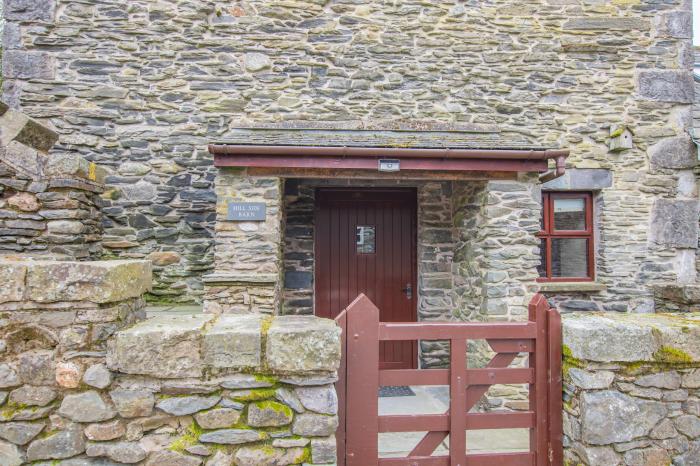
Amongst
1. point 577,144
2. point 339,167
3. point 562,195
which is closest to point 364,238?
point 339,167

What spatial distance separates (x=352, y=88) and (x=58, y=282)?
5.00 meters

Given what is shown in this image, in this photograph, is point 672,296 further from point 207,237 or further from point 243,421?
point 207,237

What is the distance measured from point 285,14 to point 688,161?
20.3 ft

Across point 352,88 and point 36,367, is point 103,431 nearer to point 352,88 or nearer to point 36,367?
→ point 36,367

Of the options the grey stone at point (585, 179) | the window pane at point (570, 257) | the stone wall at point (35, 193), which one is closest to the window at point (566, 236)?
the window pane at point (570, 257)

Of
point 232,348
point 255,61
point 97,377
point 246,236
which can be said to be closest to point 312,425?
point 232,348

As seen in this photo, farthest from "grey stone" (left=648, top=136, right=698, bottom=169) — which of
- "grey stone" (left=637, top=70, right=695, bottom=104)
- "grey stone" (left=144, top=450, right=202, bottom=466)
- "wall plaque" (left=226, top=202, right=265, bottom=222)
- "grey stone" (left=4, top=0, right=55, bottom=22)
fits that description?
"grey stone" (left=4, top=0, right=55, bottom=22)

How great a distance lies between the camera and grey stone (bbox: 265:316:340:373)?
Result: 6.64 ft

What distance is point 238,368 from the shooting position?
6.66 ft

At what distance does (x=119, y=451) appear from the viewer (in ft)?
6.55

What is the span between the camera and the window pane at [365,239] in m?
6.09

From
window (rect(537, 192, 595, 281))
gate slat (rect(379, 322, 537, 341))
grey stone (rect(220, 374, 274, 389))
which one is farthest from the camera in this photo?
window (rect(537, 192, 595, 281))

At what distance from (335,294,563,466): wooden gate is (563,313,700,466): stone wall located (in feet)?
0.58

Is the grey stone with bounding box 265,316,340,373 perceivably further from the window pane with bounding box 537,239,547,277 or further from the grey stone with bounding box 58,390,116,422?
the window pane with bounding box 537,239,547,277
